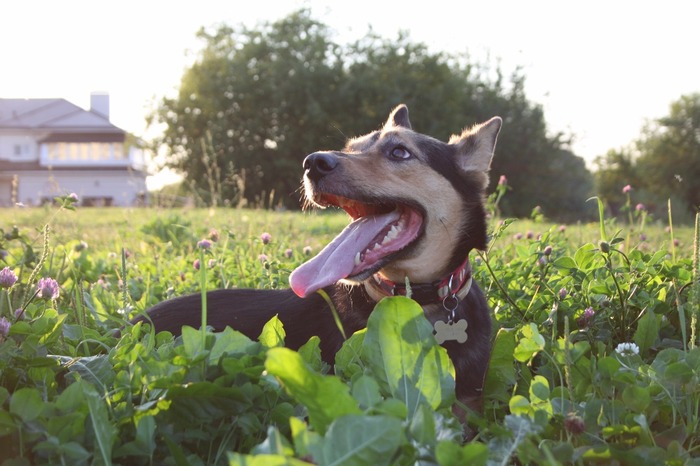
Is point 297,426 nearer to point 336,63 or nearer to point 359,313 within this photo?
point 359,313

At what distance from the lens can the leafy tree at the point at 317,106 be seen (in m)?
37.6

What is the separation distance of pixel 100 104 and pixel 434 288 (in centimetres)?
5350

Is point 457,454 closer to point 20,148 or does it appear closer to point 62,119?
point 62,119

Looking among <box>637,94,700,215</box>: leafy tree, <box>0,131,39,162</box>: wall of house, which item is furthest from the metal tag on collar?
<box>0,131,39,162</box>: wall of house

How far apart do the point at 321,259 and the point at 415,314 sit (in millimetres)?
1361

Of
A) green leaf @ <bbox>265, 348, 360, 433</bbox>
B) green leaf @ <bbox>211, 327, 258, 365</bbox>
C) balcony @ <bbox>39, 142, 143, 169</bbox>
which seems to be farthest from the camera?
balcony @ <bbox>39, 142, 143, 169</bbox>

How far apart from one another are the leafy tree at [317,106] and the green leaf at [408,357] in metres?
33.3

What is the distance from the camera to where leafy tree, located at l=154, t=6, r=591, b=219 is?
123 feet

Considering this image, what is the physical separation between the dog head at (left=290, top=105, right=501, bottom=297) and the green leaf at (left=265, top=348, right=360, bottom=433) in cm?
146

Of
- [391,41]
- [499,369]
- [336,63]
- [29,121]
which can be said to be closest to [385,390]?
[499,369]

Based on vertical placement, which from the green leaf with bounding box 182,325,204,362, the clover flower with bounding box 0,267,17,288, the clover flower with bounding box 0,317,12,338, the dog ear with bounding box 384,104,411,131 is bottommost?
the clover flower with bounding box 0,317,12,338

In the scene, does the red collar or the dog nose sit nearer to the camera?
the red collar

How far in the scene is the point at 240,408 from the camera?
5.14 feet

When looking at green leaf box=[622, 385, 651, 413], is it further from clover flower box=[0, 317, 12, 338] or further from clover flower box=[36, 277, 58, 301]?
clover flower box=[36, 277, 58, 301]
